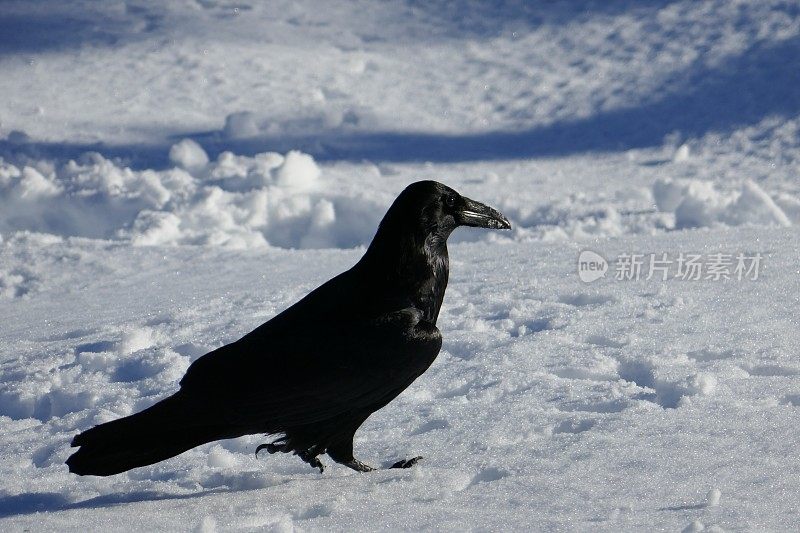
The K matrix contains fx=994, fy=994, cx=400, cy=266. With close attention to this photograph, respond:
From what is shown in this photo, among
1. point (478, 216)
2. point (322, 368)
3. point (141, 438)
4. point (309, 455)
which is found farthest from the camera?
point (478, 216)

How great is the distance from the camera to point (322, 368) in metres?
3.37

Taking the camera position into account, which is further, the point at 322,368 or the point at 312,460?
the point at 312,460

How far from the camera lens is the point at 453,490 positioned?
3.32 meters

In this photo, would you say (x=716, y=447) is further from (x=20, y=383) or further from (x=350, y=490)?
(x=20, y=383)

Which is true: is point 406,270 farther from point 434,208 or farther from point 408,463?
point 408,463

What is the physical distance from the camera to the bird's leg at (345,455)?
3.65m

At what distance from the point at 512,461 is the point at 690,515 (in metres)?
0.78

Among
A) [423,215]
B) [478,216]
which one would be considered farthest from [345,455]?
[478,216]

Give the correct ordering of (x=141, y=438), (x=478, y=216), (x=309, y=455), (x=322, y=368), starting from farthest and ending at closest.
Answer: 1. (x=478, y=216)
2. (x=309, y=455)
3. (x=322, y=368)
4. (x=141, y=438)

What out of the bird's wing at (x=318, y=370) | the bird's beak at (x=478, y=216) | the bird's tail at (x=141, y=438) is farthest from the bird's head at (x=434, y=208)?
the bird's tail at (x=141, y=438)

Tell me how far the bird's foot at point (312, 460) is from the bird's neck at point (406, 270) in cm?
64

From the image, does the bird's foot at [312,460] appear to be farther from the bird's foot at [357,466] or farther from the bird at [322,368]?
the bird's foot at [357,466]

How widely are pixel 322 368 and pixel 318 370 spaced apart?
2 cm

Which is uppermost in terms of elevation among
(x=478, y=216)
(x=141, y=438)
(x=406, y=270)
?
(x=478, y=216)
